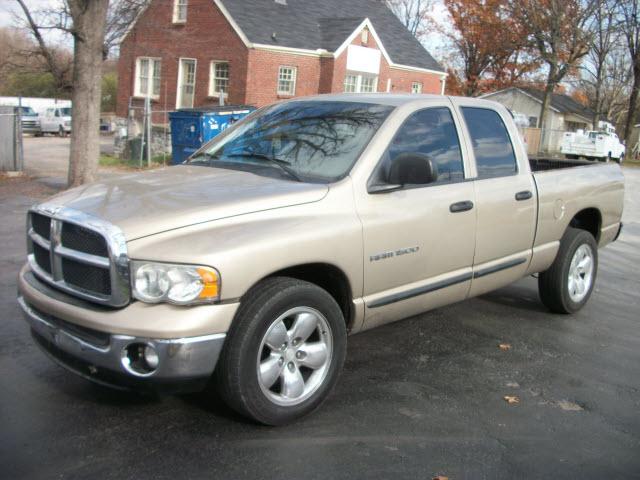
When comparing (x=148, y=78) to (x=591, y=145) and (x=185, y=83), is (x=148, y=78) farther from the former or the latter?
(x=591, y=145)

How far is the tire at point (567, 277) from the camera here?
5.89 meters

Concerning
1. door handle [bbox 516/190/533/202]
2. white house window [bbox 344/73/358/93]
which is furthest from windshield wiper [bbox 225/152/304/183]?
white house window [bbox 344/73/358/93]

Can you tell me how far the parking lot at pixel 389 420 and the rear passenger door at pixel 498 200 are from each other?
0.65m

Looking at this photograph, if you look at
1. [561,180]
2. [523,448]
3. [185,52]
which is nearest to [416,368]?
[523,448]

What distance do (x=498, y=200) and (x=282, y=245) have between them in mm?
2094

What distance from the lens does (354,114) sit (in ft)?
14.8

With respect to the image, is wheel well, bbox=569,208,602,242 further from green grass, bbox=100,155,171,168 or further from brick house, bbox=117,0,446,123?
brick house, bbox=117,0,446,123

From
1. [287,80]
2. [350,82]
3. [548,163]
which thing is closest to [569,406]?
[548,163]

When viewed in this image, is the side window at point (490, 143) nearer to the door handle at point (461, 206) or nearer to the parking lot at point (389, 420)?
the door handle at point (461, 206)

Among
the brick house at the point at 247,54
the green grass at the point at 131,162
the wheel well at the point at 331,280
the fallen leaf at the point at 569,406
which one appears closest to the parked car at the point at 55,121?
the brick house at the point at 247,54

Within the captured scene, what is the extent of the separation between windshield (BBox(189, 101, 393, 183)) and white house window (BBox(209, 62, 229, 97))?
22574 mm

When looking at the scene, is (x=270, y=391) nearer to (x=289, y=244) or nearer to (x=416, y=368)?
(x=289, y=244)

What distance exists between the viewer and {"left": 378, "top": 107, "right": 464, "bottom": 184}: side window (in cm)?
440

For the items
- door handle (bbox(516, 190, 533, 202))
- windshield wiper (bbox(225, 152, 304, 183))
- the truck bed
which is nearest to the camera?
windshield wiper (bbox(225, 152, 304, 183))
